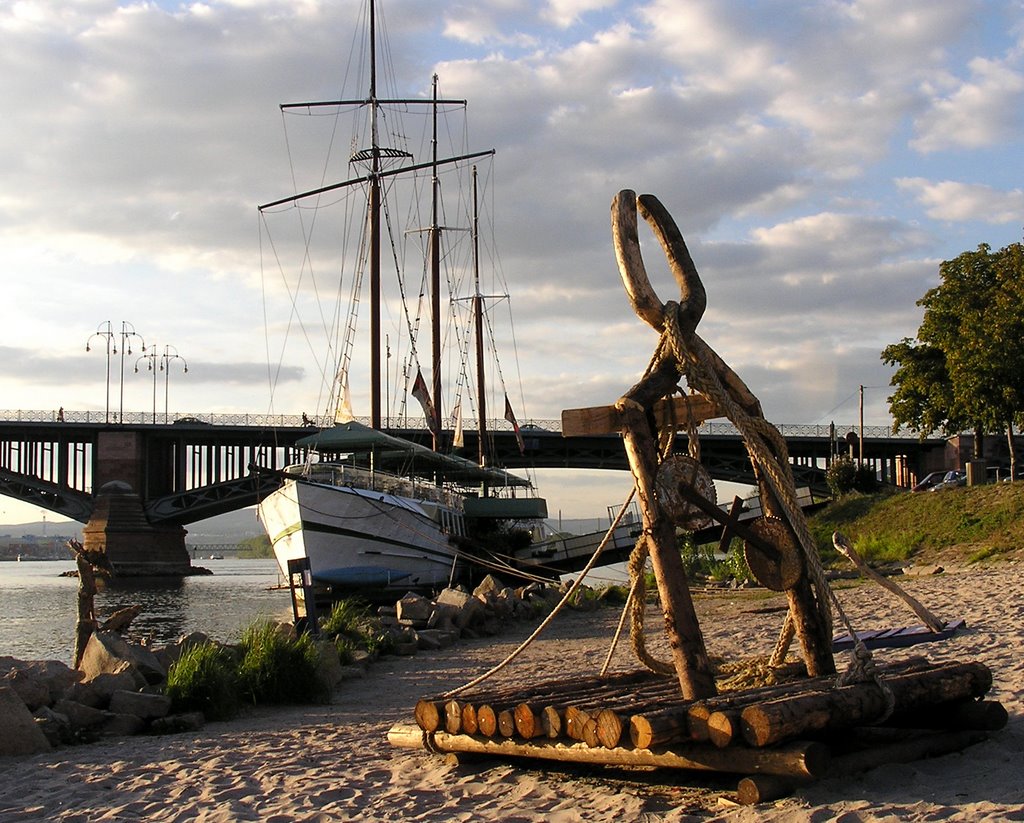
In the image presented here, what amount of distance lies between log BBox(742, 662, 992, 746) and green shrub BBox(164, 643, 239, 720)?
796 centimetres

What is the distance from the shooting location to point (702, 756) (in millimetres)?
7203

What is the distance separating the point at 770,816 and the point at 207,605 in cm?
4518

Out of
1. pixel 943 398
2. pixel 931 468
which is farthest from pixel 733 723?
pixel 931 468

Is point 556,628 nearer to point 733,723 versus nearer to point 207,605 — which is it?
point 733,723

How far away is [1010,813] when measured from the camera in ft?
21.0

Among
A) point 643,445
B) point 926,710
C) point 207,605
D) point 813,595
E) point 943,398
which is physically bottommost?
point 207,605

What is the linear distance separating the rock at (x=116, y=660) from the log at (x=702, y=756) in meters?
7.21

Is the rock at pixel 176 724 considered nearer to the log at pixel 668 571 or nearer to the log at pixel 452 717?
the log at pixel 452 717

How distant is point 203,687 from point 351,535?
24199mm

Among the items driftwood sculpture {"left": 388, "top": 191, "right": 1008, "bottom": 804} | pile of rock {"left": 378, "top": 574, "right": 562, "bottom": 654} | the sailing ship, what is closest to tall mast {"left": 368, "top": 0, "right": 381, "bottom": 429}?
the sailing ship

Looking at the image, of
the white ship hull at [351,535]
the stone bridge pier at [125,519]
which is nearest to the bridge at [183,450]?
the stone bridge pier at [125,519]

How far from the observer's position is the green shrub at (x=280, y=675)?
14.1 meters

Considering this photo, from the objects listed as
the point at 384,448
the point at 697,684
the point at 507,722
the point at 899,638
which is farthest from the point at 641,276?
the point at 384,448

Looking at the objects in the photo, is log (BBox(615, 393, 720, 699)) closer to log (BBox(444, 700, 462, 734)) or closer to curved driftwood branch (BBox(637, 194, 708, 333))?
curved driftwood branch (BBox(637, 194, 708, 333))
